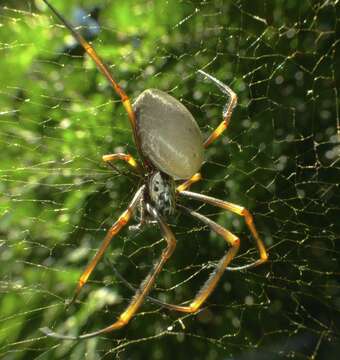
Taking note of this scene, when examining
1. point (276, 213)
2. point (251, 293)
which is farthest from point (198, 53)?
point (251, 293)

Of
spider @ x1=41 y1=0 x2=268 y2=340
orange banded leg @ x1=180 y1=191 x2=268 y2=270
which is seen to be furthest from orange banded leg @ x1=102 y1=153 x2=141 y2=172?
orange banded leg @ x1=180 y1=191 x2=268 y2=270

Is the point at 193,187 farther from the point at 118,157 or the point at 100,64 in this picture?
the point at 100,64

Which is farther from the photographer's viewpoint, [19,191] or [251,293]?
[251,293]

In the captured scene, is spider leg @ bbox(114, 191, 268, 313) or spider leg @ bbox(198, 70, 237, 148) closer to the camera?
spider leg @ bbox(114, 191, 268, 313)

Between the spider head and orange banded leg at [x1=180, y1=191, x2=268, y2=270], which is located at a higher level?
the spider head

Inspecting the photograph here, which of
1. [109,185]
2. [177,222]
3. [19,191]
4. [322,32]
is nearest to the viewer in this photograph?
[19,191]

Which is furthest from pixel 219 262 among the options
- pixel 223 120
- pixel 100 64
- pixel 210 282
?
pixel 100 64

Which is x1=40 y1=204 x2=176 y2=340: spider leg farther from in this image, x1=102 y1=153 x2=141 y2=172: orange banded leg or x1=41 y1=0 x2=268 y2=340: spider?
x1=102 y1=153 x2=141 y2=172: orange banded leg

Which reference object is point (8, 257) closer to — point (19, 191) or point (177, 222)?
point (19, 191)
